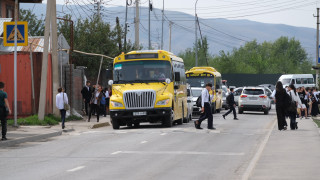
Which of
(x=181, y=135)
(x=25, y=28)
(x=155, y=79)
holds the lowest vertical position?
A: (x=181, y=135)

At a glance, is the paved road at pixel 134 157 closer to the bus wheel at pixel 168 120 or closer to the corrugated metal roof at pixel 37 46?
the bus wheel at pixel 168 120

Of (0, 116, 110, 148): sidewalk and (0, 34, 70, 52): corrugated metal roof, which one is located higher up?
(0, 34, 70, 52): corrugated metal roof

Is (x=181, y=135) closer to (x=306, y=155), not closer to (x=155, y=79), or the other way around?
(x=155, y=79)

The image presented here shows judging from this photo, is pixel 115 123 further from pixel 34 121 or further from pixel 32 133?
pixel 32 133

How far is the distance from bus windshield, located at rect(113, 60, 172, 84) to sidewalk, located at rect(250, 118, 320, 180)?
7.41 meters

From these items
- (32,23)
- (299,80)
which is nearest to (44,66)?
(32,23)

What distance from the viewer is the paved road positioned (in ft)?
43.6

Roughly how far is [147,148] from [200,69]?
31725 mm

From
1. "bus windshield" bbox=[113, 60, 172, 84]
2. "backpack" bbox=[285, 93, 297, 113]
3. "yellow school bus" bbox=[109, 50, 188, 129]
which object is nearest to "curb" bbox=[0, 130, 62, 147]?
"yellow school bus" bbox=[109, 50, 188, 129]

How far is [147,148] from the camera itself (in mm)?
18875

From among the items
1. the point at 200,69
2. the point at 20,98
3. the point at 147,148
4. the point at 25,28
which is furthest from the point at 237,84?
the point at 147,148

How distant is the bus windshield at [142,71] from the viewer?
95.6ft

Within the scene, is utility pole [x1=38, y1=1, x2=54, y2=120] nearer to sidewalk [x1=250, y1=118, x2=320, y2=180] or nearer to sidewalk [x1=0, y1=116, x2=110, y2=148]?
sidewalk [x1=0, y1=116, x2=110, y2=148]

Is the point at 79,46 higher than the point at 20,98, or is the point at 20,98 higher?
the point at 79,46
